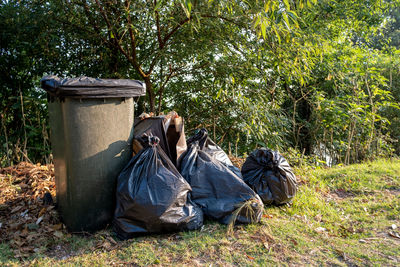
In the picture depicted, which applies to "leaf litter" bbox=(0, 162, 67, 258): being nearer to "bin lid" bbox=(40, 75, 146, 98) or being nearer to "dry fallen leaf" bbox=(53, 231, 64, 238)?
"dry fallen leaf" bbox=(53, 231, 64, 238)

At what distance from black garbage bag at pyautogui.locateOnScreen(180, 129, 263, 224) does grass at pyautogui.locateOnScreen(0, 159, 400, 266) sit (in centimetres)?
10

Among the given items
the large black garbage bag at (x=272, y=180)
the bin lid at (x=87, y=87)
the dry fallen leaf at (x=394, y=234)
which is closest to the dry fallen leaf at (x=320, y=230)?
the large black garbage bag at (x=272, y=180)

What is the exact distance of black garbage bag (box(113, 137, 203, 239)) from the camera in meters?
2.28

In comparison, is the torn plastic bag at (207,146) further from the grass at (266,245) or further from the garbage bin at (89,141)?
the garbage bin at (89,141)

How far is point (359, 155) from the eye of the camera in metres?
6.49

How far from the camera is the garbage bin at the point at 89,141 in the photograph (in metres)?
2.26

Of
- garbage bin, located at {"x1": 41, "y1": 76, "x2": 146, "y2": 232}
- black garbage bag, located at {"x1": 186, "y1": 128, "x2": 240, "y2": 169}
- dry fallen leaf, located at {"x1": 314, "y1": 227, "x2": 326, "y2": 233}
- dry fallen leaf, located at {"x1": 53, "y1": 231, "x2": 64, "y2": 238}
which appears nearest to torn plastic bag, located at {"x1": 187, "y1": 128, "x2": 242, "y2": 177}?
black garbage bag, located at {"x1": 186, "y1": 128, "x2": 240, "y2": 169}

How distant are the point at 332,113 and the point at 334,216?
122 inches

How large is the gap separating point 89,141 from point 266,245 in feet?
5.13

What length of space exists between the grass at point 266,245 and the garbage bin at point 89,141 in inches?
8.6

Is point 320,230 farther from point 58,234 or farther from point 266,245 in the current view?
point 58,234

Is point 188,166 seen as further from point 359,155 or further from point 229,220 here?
point 359,155

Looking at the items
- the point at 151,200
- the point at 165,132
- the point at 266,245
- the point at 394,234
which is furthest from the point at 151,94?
the point at 394,234

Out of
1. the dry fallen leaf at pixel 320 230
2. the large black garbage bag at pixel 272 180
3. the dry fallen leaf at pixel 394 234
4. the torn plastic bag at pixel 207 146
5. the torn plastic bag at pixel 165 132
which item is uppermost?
the torn plastic bag at pixel 165 132
